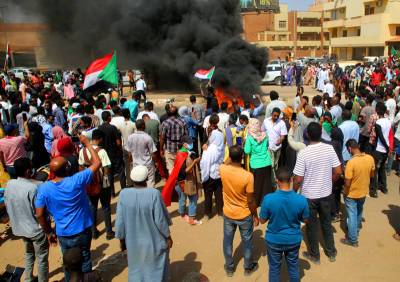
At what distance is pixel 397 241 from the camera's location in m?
4.64

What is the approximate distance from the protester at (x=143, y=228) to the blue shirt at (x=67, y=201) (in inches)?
19.4

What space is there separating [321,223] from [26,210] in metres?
3.28

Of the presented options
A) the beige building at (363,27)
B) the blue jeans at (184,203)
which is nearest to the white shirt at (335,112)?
the blue jeans at (184,203)

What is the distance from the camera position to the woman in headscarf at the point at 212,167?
508 cm

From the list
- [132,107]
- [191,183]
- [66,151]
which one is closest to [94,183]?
[66,151]

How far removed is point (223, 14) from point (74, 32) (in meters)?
11.5

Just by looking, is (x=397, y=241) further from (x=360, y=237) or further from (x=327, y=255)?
(x=327, y=255)

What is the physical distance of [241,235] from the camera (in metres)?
3.87

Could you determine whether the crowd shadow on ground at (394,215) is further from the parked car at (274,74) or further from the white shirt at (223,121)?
the parked car at (274,74)

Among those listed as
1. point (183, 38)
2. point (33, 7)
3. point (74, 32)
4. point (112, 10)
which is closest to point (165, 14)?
point (183, 38)

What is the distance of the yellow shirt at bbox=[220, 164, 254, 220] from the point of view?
11.6 feet

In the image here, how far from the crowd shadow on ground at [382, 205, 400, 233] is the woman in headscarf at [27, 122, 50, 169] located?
20.1ft

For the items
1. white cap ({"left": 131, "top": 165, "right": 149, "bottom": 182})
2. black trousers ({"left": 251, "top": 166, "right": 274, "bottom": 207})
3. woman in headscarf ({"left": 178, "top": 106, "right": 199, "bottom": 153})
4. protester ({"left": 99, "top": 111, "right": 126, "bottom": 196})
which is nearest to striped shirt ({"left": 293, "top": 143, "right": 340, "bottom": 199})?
black trousers ({"left": 251, "top": 166, "right": 274, "bottom": 207})

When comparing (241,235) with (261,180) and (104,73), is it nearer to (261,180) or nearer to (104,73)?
(261,180)
